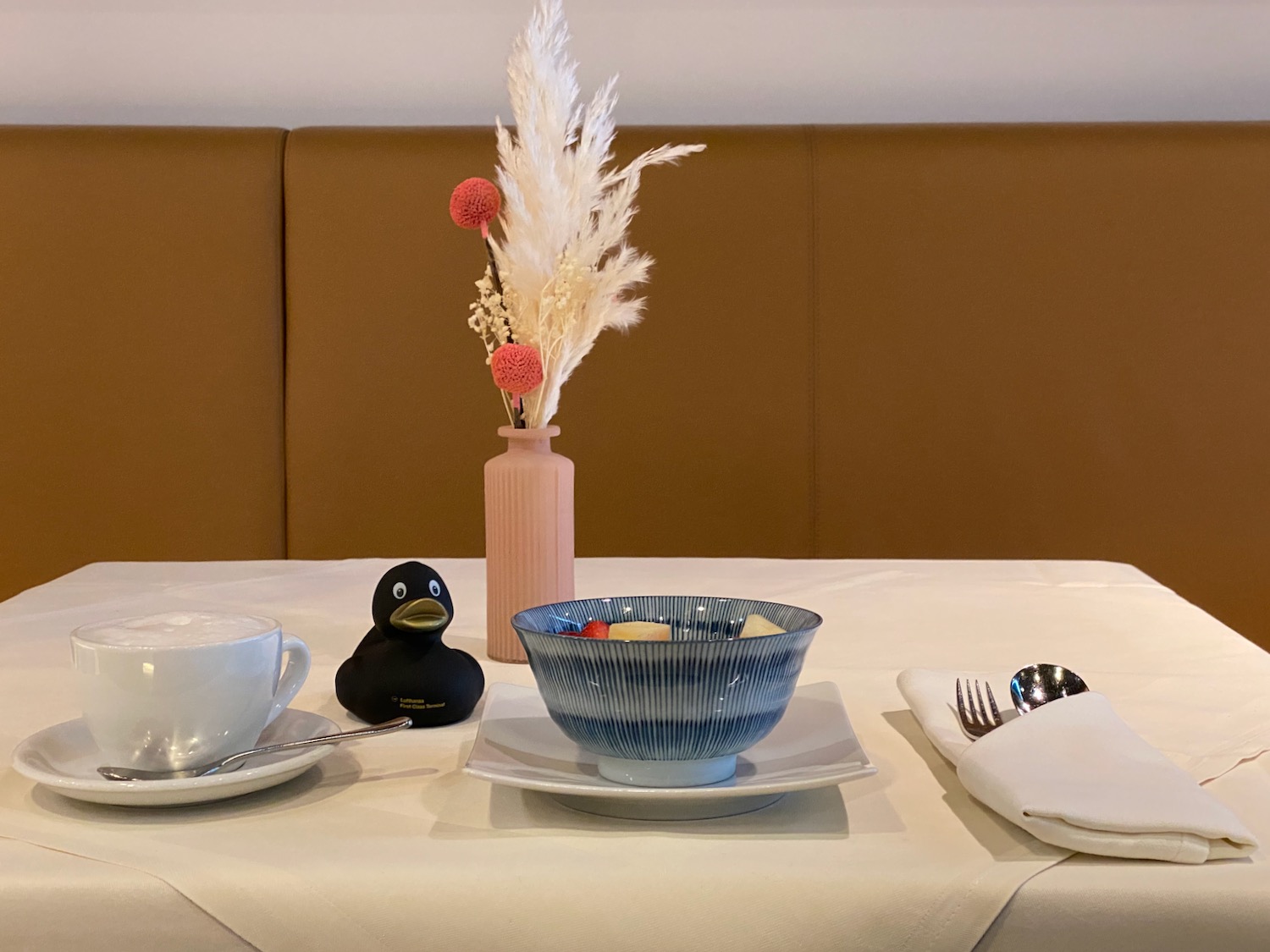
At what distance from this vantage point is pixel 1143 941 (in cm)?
38

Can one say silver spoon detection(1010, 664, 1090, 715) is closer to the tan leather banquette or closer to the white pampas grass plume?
the white pampas grass plume

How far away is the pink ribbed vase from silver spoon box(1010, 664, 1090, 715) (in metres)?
0.29

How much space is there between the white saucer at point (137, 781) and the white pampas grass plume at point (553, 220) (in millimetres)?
301

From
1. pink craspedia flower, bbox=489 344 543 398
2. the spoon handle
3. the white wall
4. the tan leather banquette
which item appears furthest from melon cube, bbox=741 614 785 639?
the white wall

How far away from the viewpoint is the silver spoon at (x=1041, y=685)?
59cm

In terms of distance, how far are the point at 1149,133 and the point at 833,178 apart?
0.44 meters

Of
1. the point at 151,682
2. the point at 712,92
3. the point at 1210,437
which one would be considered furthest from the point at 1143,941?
the point at 712,92

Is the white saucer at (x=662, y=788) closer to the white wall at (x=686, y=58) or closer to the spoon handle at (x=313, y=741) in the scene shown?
the spoon handle at (x=313, y=741)

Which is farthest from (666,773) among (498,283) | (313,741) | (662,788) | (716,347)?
(716,347)

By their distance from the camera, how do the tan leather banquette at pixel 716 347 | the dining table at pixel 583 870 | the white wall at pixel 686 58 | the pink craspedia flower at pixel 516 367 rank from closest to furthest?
the dining table at pixel 583 870
the pink craspedia flower at pixel 516 367
the tan leather banquette at pixel 716 347
the white wall at pixel 686 58

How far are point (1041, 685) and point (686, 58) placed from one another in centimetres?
139

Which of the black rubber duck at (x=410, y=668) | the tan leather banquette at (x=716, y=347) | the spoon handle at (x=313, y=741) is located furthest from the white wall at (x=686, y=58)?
the spoon handle at (x=313, y=741)

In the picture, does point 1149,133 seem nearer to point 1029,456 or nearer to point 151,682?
point 1029,456

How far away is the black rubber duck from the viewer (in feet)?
1.92
